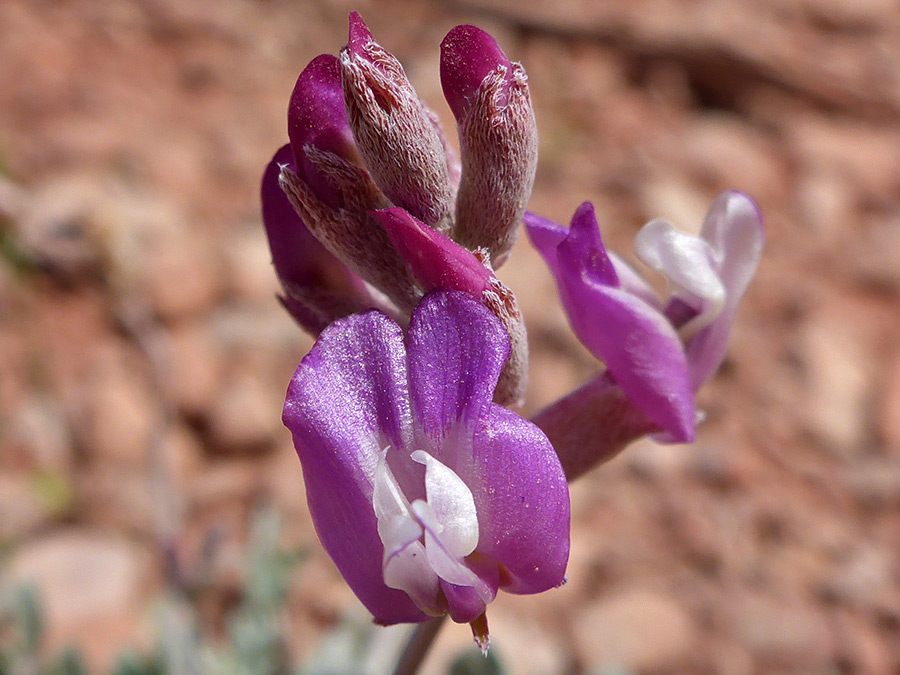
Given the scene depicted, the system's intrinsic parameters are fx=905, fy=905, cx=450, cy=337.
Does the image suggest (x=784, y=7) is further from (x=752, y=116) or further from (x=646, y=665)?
(x=646, y=665)

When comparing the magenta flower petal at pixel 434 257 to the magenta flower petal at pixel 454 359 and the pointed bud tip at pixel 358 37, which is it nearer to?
the magenta flower petal at pixel 454 359

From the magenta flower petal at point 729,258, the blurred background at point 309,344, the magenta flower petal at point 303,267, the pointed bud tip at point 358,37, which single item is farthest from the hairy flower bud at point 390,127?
the blurred background at point 309,344

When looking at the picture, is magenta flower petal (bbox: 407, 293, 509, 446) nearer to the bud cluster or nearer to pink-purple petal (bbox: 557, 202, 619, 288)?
the bud cluster

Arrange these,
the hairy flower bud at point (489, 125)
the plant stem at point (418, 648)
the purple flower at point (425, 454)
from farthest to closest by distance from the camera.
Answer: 1. the plant stem at point (418, 648)
2. the hairy flower bud at point (489, 125)
3. the purple flower at point (425, 454)

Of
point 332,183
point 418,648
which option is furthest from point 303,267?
point 418,648

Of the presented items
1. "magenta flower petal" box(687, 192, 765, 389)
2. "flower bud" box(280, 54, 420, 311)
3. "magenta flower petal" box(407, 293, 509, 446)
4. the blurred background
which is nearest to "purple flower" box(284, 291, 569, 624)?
"magenta flower petal" box(407, 293, 509, 446)

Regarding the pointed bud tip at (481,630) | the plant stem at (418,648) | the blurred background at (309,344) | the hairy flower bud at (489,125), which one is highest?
the hairy flower bud at (489,125)

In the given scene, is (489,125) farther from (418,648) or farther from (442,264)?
(418,648)
